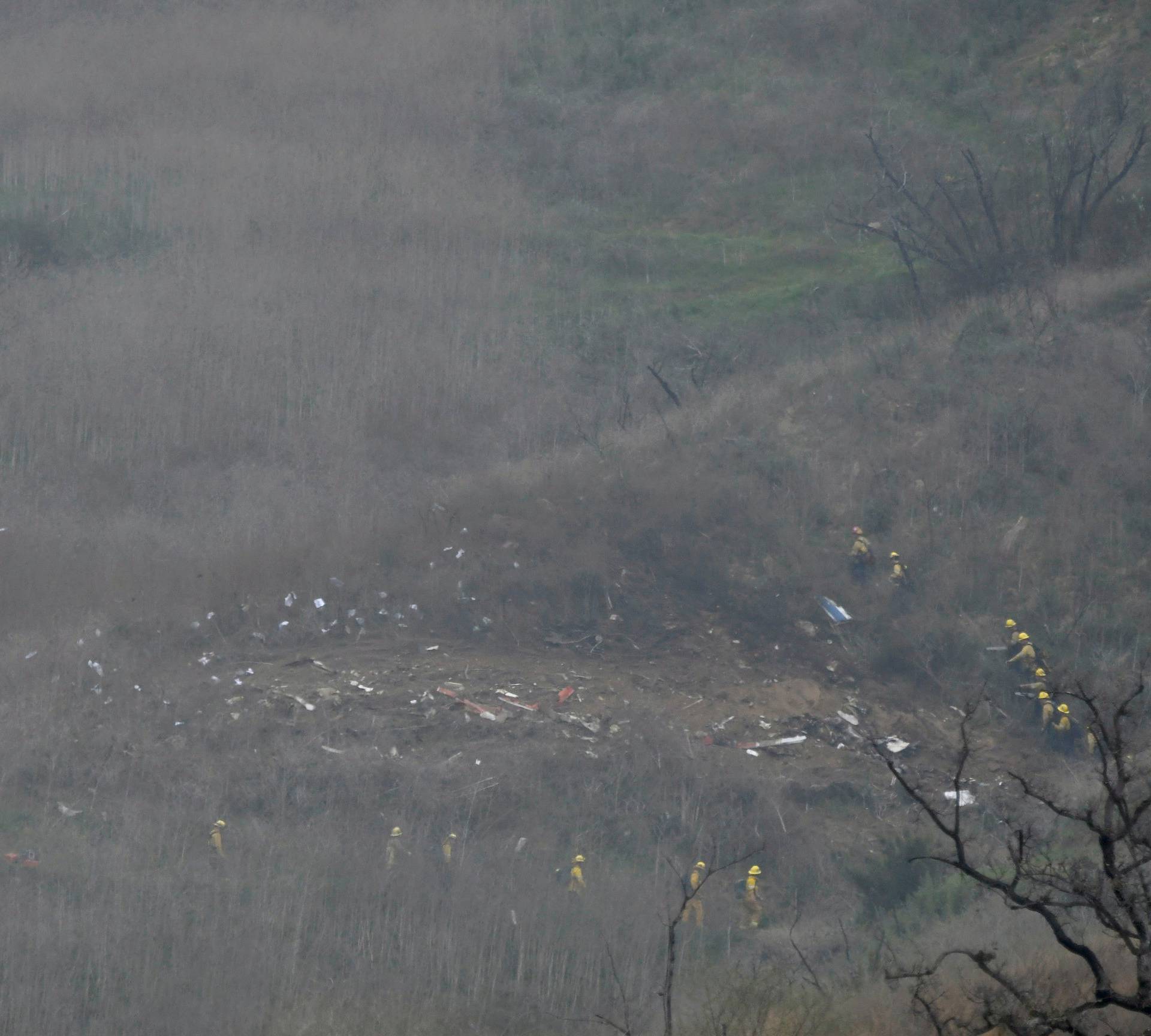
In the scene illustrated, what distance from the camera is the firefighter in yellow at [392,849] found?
1049cm

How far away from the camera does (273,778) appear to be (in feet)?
37.3

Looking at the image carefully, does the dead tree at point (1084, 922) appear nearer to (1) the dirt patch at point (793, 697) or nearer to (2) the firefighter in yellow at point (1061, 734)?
(2) the firefighter in yellow at point (1061, 734)

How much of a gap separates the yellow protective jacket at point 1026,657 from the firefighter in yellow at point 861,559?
1.88 m

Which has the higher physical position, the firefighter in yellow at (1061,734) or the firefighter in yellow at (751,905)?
the firefighter in yellow at (1061,734)

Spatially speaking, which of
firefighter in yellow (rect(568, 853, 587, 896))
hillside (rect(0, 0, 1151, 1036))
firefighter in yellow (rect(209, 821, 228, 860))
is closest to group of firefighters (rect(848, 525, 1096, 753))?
hillside (rect(0, 0, 1151, 1036))

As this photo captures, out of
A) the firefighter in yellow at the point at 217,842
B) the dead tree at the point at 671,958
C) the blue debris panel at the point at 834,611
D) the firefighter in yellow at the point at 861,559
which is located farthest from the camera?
the firefighter in yellow at the point at 861,559

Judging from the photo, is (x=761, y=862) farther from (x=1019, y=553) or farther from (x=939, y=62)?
(x=939, y=62)

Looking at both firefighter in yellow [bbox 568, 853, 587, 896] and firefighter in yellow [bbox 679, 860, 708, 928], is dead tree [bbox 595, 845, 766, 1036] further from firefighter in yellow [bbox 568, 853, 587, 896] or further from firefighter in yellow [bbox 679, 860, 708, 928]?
firefighter in yellow [bbox 568, 853, 587, 896]

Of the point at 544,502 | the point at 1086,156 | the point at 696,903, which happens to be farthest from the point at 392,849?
the point at 1086,156

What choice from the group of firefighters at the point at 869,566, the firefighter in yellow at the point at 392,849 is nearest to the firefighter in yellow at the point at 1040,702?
the group of firefighters at the point at 869,566

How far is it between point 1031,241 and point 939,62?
6.17 m

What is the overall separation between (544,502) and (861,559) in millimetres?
3722

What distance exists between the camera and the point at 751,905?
408 inches

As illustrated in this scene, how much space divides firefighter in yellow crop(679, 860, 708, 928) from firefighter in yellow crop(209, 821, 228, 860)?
4.00m
